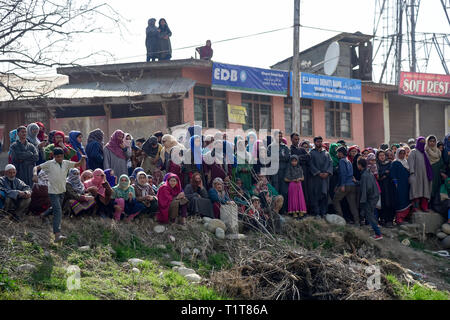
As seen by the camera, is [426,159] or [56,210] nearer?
[56,210]

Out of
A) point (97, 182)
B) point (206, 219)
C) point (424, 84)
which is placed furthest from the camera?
point (424, 84)

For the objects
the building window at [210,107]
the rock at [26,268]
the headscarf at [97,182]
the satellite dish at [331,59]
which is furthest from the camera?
the satellite dish at [331,59]

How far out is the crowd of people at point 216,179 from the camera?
944 centimetres

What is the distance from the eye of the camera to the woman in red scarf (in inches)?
397

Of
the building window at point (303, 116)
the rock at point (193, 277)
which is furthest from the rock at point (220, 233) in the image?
the building window at point (303, 116)

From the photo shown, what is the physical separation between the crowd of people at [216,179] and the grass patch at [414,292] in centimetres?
225

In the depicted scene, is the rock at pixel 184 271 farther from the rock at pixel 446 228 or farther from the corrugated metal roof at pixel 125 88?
the corrugated metal roof at pixel 125 88

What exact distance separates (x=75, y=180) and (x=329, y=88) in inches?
566

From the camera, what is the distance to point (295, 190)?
1166 centimetres

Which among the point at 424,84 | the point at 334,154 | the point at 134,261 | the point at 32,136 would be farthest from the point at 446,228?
the point at 424,84

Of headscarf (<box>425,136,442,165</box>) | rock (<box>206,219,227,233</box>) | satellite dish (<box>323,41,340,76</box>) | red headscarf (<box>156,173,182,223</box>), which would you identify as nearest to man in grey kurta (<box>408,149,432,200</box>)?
headscarf (<box>425,136,442,165</box>)

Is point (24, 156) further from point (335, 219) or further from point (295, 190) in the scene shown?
point (335, 219)

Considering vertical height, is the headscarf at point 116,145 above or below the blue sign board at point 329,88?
below
